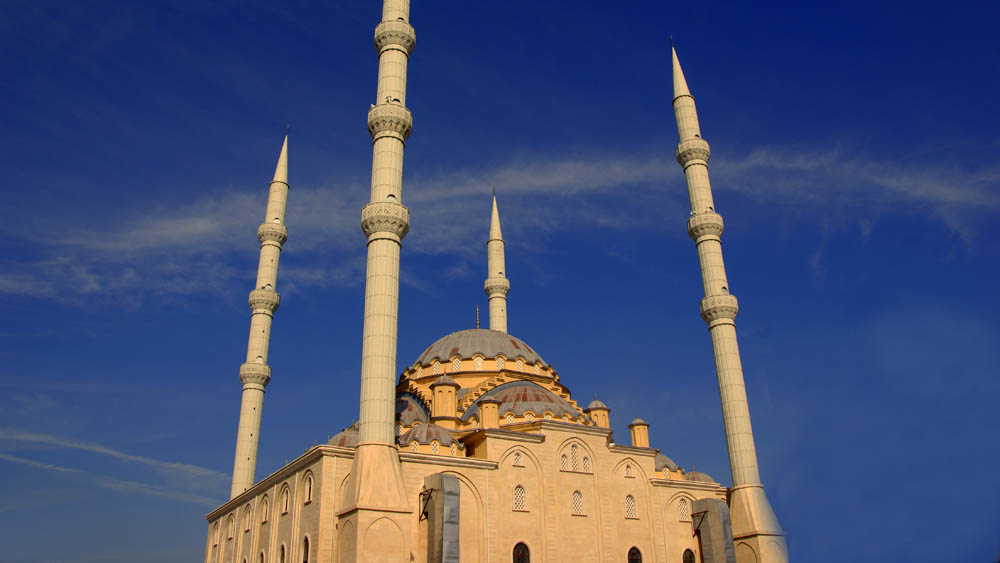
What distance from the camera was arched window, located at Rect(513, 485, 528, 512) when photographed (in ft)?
84.5

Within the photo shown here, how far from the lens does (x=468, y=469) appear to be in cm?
2520

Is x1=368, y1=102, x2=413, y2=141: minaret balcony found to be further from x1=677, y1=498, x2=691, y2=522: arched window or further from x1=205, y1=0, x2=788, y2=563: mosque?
x1=677, y1=498, x2=691, y2=522: arched window

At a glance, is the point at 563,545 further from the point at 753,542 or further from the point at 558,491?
the point at 753,542

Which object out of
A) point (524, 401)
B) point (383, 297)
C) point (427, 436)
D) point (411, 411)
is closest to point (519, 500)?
point (427, 436)

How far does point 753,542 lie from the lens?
90.4 feet

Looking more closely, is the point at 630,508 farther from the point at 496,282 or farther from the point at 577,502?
the point at 496,282

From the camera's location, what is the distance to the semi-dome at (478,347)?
35.5m

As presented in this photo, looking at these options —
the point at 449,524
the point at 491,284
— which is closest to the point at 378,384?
the point at 449,524

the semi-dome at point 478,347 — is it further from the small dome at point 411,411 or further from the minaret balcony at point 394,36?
the minaret balcony at point 394,36

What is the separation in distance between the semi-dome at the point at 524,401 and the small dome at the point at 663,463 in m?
4.00

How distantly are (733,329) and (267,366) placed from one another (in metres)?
20.8

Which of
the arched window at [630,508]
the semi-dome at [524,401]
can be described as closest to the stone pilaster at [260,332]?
the semi-dome at [524,401]

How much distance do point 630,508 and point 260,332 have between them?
18579 millimetres

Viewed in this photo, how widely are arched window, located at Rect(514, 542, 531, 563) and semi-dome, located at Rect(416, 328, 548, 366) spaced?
37.0ft
